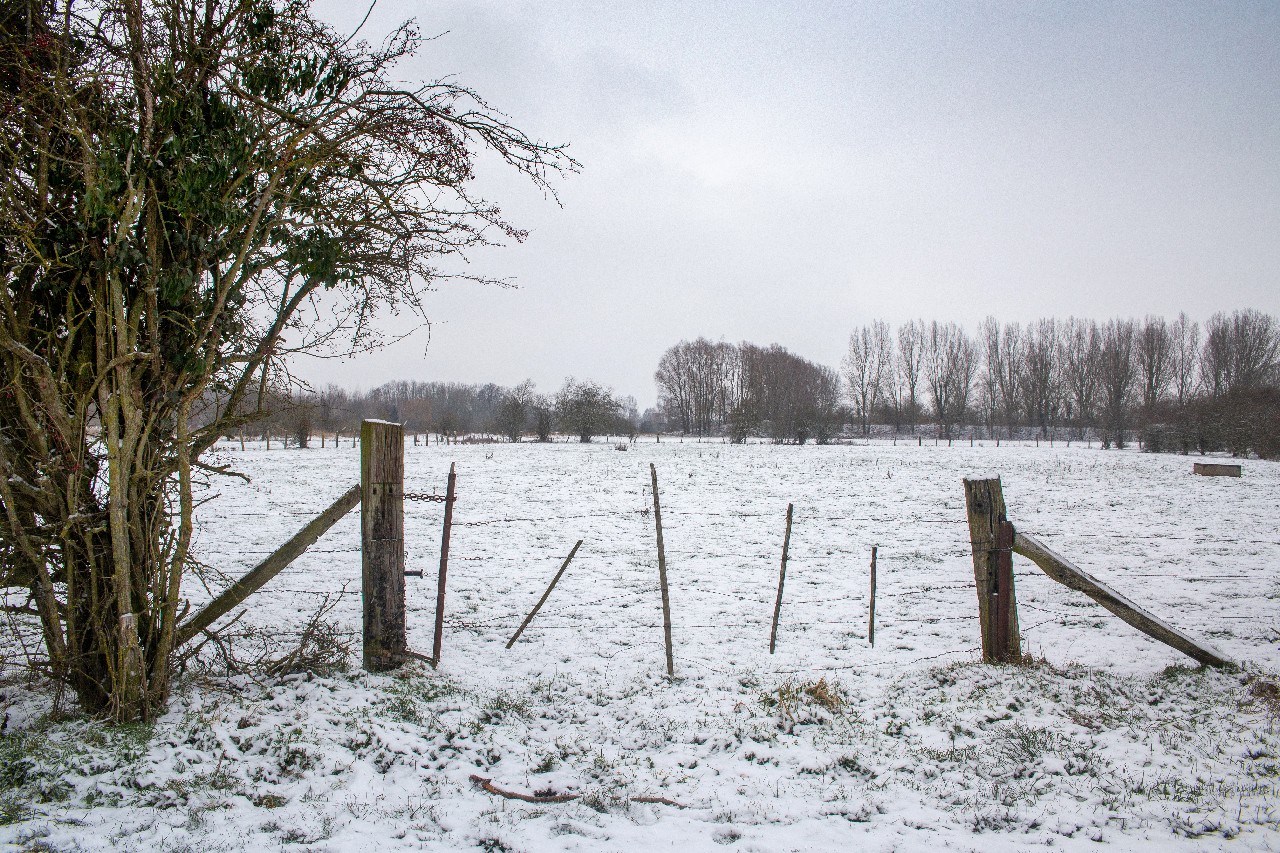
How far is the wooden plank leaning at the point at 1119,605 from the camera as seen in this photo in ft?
15.9

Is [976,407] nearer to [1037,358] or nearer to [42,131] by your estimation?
[1037,358]

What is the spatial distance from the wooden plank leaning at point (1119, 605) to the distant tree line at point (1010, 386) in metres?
40.5

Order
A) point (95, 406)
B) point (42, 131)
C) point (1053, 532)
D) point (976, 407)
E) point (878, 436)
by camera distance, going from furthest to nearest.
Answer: point (976, 407) → point (878, 436) → point (1053, 532) → point (95, 406) → point (42, 131)

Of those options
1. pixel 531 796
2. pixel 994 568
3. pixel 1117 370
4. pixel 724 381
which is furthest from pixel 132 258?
pixel 724 381

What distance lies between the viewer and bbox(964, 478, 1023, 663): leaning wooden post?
5098 millimetres

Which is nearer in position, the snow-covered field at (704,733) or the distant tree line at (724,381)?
the snow-covered field at (704,733)

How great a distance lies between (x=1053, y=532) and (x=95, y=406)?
1401 cm

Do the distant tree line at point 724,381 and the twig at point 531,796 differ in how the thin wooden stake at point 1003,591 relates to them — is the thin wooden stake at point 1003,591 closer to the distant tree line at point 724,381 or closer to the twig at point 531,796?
the twig at point 531,796

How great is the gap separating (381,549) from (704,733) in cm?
284

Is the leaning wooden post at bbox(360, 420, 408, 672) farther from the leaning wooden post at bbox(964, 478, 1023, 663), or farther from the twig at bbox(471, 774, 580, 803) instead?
the leaning wooden post at bbox(964, 478, 1023, 663)

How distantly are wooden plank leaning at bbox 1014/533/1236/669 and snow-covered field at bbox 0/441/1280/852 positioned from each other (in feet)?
0.68

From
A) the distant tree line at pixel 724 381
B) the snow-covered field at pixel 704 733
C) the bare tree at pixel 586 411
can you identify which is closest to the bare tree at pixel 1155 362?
→ the distant tree line at pixel 724 381

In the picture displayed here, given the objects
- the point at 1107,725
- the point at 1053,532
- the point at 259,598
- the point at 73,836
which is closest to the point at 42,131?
the point at 73,836

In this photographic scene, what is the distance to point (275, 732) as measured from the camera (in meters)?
3.95
